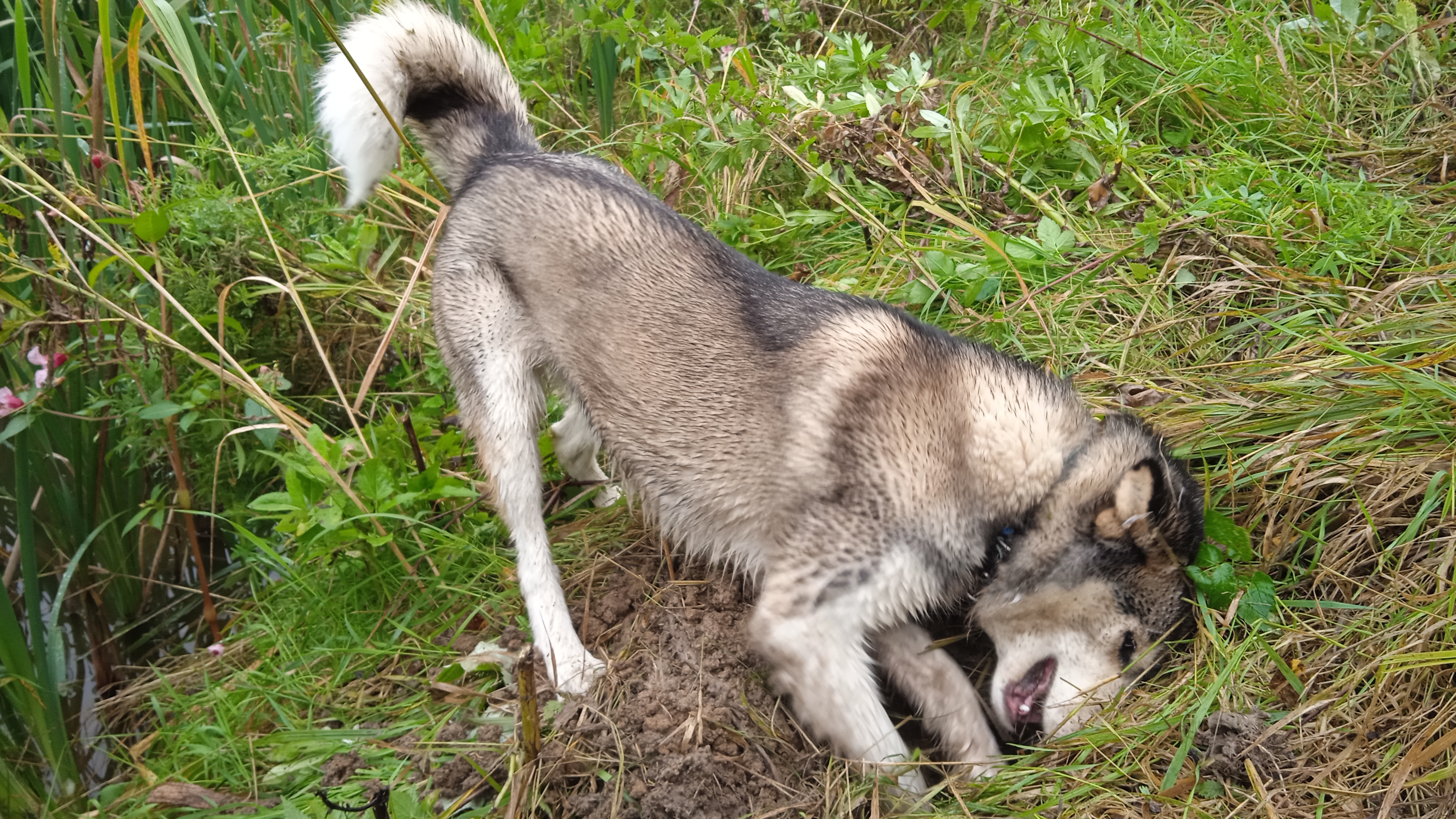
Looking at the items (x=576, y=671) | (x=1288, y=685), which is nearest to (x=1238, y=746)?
(x=1288, y=685)

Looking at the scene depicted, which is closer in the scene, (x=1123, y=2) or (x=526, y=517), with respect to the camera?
(x=526, y=517)

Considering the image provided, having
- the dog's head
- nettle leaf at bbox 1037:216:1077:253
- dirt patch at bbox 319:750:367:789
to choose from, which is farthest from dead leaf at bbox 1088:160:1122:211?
dirt patch at bbox 319:750:367:789

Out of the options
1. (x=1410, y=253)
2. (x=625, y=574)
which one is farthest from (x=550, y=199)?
(x=1410, y=253)

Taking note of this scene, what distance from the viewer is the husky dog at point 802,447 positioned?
2523 mm

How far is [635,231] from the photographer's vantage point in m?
3.14

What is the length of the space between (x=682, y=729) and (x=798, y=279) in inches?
85.4

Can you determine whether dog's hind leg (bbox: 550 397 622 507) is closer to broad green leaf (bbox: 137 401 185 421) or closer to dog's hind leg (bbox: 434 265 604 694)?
dog's hind leg (bbox: 434 265 604 694)

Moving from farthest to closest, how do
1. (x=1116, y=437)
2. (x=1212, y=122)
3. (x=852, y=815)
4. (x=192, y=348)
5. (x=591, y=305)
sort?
(x=1212, y=122) → (x=192, y=348) → (x=591, y=305) → (x=1116, y=437) → (x=852, y=815)

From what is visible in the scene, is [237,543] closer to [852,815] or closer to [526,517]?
[526,517]

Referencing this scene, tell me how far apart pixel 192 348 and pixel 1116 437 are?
3.25 m

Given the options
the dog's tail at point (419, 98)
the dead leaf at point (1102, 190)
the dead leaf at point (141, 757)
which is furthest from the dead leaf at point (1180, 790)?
the dog's tail at point (419, 98)

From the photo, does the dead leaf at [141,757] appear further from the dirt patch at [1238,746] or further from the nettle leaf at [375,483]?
the dirt patch at [1238,746]

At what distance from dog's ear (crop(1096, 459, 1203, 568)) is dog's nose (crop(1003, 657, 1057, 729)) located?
393 mm

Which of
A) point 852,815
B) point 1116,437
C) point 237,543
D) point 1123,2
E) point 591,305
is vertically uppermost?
point 1123,2
